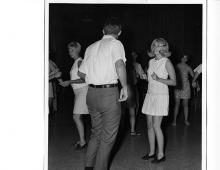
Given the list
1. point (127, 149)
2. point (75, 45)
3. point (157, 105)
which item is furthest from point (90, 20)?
point (127, 149)

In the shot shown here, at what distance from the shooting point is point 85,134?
4148 mm

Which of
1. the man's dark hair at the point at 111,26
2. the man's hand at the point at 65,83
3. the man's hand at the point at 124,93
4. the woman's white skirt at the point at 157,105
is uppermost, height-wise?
the man's dark hair at the point at 111,26

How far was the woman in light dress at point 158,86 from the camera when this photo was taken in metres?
3.44

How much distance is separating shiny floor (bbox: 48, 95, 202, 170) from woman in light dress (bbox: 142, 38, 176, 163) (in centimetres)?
31

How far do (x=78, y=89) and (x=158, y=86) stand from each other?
844 millimetres

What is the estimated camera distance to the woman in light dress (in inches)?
136

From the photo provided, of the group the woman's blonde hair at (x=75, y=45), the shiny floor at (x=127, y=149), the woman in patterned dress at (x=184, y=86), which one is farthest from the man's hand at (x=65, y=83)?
the woman in patterned dress at (x=184, y=86)

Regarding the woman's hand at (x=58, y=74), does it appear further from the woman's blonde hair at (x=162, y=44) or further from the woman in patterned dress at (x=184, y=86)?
the woman in patterned dress at (x=184, y=86)

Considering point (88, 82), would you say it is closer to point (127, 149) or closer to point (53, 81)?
point (53, 81)

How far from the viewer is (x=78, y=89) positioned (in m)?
3.70

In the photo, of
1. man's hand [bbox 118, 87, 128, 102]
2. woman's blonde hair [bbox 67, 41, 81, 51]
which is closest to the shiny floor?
woman's blonde hair [bbox 67, 41, 81, 51]

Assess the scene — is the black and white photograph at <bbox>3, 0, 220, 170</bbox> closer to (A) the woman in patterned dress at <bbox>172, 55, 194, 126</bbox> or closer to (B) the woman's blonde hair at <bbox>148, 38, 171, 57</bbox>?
(B) the woman's blonde hair at <bbox>148, 38, 171, 57</bbox>
